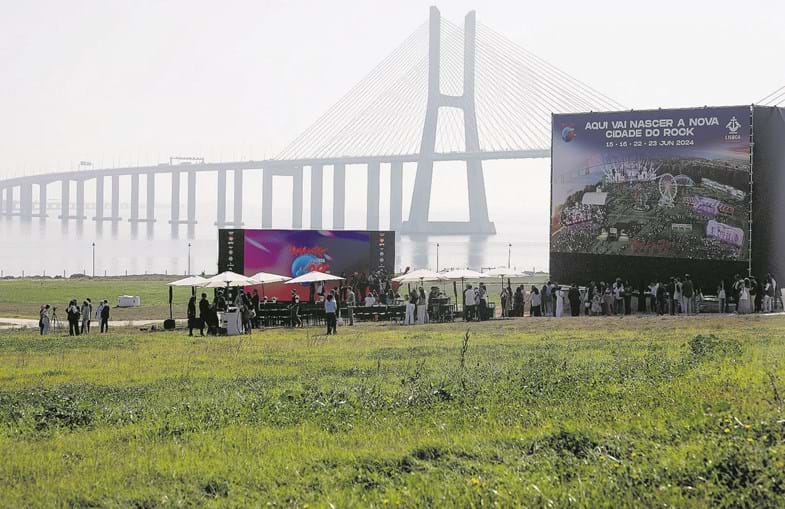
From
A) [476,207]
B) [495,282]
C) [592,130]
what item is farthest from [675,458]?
[476,207]

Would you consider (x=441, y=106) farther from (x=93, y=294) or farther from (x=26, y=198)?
(x=26, y=198)

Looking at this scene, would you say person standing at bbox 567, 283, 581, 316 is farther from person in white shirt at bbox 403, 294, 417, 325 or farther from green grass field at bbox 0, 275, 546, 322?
green grass field at bbox 0, 275, 546, 322

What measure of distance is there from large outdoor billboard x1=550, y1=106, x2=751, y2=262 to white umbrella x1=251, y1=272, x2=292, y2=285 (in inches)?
272

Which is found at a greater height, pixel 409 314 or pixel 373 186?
pixel 373 186

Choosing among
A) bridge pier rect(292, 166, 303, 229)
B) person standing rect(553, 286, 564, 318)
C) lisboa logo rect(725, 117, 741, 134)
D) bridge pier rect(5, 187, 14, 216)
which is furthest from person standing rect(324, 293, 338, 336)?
bridge pier rect(5, 187, 14, 216)

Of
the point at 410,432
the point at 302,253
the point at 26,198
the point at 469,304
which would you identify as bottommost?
the point at 410,432

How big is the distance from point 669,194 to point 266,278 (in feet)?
31.7

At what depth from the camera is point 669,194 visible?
23141mm

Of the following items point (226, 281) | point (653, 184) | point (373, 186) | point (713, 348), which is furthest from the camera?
point (373, 186)

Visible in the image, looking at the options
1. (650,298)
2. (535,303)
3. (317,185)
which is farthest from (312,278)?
(317,185)

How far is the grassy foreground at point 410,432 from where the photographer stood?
5.27 meters

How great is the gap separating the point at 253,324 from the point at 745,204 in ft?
36.7

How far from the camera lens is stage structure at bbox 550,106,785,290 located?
2239cm

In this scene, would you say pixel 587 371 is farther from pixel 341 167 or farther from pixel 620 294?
pixel 341 167
